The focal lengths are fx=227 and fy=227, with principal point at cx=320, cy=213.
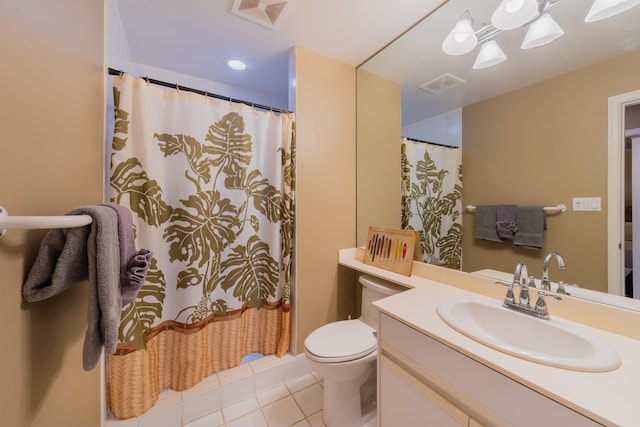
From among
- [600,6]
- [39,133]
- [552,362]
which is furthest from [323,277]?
[600,6]

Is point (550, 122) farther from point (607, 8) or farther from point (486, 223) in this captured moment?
point (486, 223)

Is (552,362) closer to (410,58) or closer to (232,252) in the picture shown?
(232,252)

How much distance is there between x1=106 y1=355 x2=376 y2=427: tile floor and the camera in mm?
1248

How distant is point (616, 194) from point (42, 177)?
1.82m

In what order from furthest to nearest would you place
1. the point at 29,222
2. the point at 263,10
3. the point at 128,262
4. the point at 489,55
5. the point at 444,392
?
1. the point at 263,10
2. the point at 489,55
3. the point at 444,392
4. the point at 128,262
5. the point at 29,222

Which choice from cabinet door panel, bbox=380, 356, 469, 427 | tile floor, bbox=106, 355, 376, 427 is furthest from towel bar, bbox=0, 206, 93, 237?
tile floor, bbox=106, 355, 376, 427

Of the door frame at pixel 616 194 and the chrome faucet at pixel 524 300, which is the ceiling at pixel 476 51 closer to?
the door frame at pixel 616 194

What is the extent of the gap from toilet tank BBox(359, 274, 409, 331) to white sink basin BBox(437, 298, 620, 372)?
1.36 ft

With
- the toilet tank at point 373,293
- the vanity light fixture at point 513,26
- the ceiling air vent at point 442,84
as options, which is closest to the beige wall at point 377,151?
the ceiling air vent at point 442,84

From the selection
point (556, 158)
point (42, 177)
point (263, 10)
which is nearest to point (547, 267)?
point (556, 158)

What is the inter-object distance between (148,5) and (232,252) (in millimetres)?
1470

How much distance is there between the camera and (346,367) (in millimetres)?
1143

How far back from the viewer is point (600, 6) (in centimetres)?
88

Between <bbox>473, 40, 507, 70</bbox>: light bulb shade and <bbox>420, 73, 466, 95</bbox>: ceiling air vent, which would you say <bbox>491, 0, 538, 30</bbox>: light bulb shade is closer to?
<bbox>473, 40, 507, 70</bbox>: light bulb shade
